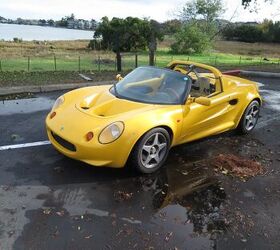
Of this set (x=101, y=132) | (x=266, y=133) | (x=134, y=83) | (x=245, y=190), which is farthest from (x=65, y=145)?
(x=266, y=133)

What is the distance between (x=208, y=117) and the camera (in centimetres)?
589

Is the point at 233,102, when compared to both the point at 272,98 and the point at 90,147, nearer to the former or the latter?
the point at 90,147

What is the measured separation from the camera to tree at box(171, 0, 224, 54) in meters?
36.2

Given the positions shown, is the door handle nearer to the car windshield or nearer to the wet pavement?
the wet pavement

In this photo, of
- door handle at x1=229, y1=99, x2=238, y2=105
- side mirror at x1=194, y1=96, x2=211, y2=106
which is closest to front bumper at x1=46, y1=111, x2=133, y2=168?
side mirror at x1=194, y1=96, x2=211, y2=106

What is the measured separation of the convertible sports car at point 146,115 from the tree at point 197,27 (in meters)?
30.2

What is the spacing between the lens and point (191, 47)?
36500 mm

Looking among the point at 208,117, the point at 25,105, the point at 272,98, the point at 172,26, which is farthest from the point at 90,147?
the point at 172,26

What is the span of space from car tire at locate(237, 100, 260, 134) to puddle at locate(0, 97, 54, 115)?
377 cm

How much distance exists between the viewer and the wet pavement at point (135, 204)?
12.0 feet

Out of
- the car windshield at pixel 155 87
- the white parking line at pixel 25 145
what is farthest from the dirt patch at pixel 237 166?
the white parking line at pixel 25 145

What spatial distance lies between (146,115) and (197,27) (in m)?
33.7

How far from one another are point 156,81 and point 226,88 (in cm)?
126

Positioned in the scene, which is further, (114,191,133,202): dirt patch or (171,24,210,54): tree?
(171,24,210,54): tree
